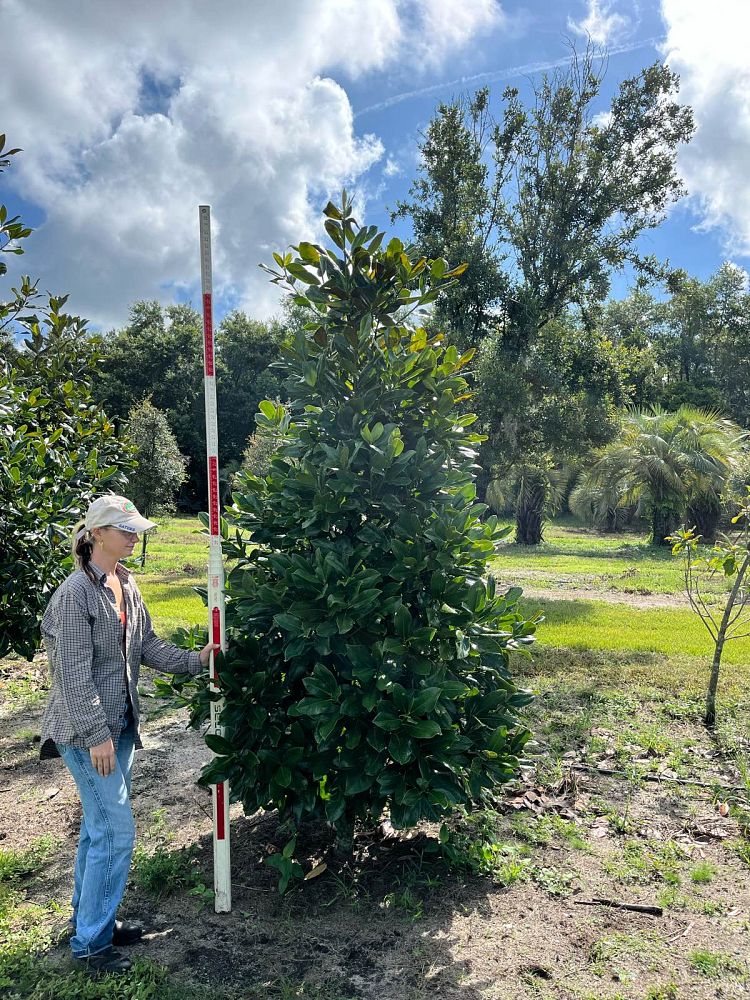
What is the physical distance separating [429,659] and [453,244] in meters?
10.9

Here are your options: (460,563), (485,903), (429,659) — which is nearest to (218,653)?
(429,659)

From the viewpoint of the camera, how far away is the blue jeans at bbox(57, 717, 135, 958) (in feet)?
9.54

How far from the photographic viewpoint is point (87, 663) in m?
2.85

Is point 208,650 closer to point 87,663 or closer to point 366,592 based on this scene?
point 87,663

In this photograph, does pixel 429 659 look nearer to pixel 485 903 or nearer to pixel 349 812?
pixel 349 812

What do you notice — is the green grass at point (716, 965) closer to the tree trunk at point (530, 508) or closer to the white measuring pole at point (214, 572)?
the white measuring pole at point (214, 572)

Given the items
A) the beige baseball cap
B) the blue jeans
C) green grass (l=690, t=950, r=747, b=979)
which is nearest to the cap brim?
the beige baseball cap

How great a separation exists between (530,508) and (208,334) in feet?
76.0

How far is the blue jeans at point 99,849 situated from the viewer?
291 cm

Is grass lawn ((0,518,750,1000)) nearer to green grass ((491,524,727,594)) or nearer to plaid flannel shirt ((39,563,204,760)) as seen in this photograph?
plaid flannel shirt ((39,563,204,760))

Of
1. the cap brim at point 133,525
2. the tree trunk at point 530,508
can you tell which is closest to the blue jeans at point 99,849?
the cap brim at point 133,525

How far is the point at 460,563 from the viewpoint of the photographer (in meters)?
3.47

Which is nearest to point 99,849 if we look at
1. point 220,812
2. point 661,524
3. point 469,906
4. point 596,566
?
point 220,812

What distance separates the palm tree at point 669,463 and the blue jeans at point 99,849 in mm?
20638
